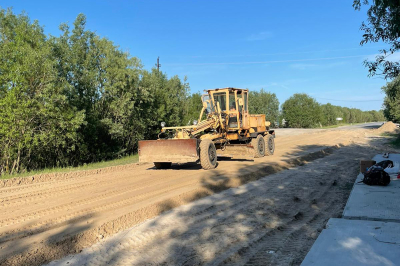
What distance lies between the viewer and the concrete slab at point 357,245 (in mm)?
3605

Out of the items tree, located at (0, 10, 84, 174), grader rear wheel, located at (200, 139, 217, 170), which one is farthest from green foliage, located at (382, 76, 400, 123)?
tree, located at (0, 10, 84, 174)

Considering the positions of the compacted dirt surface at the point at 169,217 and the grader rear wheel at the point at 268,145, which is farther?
the grader rear wheel at the point at 268,145

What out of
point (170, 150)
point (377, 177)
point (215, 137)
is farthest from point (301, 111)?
point (377, 177)

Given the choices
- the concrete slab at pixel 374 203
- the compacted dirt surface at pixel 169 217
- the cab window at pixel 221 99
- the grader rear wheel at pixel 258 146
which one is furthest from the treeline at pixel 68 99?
the concrete slab at pixel 374 203

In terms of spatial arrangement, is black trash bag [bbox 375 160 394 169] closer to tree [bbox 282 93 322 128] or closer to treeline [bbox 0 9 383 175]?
treeline [bbox 0 9 383 175]

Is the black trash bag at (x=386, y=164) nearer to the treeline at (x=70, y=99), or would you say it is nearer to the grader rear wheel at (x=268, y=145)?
the grader rear wheel at (x=268, y=145)

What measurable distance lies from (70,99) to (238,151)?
381 inches

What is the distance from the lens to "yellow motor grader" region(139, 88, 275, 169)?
36.7 feet

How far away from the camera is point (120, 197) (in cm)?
749

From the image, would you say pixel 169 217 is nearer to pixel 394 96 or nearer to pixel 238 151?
pixel 394 96

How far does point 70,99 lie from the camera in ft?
54.0

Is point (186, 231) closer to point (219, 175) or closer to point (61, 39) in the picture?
point (219, 175)

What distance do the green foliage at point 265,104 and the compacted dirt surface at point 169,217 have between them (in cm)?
5495

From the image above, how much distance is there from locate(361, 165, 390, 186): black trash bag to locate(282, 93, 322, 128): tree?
208 feet
